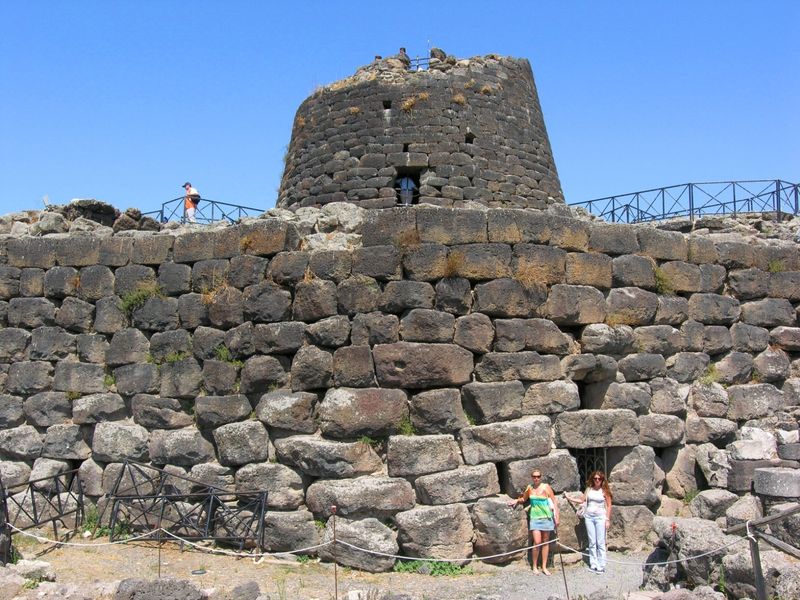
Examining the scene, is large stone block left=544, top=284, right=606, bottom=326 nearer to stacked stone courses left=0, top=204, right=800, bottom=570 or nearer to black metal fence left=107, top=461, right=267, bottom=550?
stacked stone courses left=0, top=204, right=800, bottom=570

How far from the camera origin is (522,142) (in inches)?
587

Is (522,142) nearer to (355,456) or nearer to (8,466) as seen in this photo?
(355,456)

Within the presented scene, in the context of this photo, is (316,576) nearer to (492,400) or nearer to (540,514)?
(540,514)

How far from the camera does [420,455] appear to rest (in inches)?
312

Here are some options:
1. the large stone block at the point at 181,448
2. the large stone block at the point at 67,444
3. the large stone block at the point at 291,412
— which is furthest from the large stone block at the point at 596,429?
the large stone block at the point at 67,444

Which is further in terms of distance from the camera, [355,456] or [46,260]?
[46,260]

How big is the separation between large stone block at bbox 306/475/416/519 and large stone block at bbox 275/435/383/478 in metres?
0.11

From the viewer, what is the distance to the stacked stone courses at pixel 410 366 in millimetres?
8023

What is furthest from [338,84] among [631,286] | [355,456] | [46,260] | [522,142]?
[355,456]

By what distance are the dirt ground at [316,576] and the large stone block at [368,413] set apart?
126 centimetres

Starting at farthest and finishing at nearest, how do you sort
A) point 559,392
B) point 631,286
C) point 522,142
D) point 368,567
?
point 522,142 → point 631,286 → point 559,392 → point 368,567

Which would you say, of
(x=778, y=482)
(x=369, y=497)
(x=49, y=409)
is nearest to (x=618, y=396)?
(x=778, y=482)

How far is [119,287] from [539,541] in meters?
5.32

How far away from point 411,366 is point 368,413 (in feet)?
1.97
